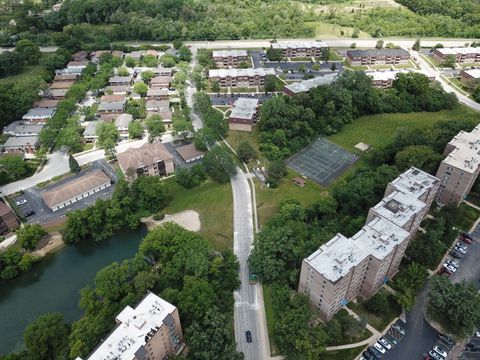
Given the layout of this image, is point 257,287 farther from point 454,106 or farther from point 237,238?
point 454,106

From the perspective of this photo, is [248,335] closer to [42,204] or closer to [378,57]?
[42,204]

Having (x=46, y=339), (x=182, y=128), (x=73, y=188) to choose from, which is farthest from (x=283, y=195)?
(x=46, y=339)

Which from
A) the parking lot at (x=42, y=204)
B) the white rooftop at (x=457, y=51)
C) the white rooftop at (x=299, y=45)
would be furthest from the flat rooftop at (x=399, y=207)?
the white rooftop at (x=457, y=51)

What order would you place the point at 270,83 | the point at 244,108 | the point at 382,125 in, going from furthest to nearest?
the point at 270,83 → the point at 382,125 → the point at 244,108

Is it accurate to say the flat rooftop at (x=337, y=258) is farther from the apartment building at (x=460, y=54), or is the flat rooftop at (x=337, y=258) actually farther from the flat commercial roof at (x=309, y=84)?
the apartment building at (x=460, y=54)

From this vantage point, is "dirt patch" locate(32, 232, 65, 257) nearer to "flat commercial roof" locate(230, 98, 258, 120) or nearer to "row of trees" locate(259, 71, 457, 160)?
"row of trees" locate(259, 71, 457, 160)
